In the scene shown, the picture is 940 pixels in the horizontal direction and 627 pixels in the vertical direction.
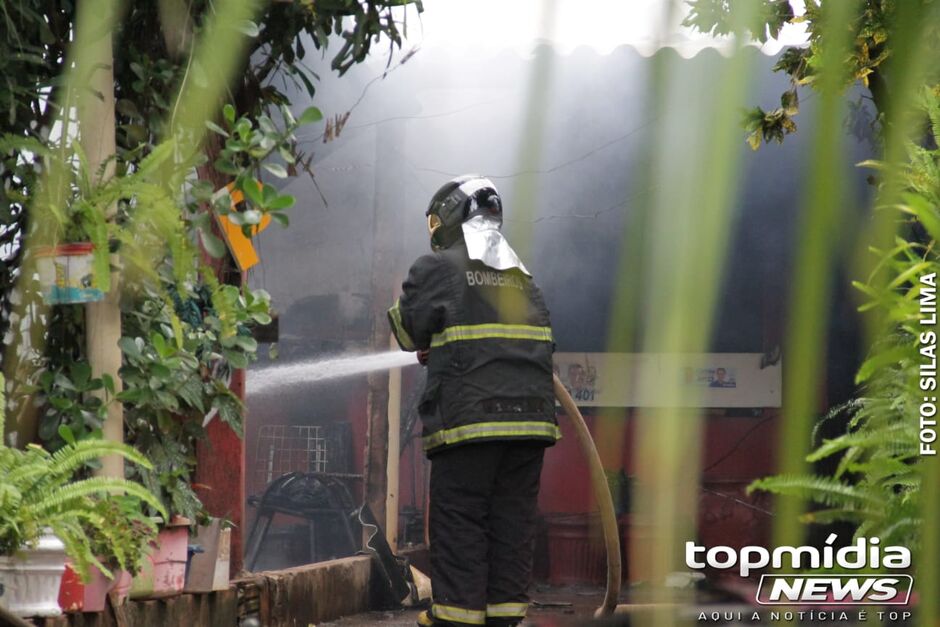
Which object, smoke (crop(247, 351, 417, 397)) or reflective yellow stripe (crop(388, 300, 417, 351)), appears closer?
reflective yellow stripe (crop(388, 300, 417, 351))

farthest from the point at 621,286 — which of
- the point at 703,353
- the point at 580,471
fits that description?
the point at 580,471

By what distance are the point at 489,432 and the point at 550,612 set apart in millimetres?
2863

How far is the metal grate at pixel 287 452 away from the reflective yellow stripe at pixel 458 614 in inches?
145

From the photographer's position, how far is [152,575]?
322 cm

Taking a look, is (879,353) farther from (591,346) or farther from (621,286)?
(591,346)

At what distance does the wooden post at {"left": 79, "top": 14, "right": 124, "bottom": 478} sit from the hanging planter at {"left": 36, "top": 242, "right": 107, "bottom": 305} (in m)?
0.12

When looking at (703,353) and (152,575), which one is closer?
(703,353)

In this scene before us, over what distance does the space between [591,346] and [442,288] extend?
4200 millimetres

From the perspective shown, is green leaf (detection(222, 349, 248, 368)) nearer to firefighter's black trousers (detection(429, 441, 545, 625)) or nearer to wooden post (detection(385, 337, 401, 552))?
firefighter's black trousers (detection(429, 441, 545, 625))

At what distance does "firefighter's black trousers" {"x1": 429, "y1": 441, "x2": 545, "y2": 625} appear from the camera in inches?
155

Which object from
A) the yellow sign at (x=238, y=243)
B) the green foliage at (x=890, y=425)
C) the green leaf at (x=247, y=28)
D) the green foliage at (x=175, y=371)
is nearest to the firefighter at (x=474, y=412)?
the yellow sign at (x=238, y=243)

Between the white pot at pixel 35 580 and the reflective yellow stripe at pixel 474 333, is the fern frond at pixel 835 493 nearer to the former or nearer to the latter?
the white pot at pixel 35 580

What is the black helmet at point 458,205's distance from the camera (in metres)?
4.02

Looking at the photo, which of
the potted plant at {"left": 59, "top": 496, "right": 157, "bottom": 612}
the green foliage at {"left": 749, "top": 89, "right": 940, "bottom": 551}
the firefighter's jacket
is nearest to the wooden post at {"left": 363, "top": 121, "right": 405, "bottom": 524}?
the firefighter's jacket
